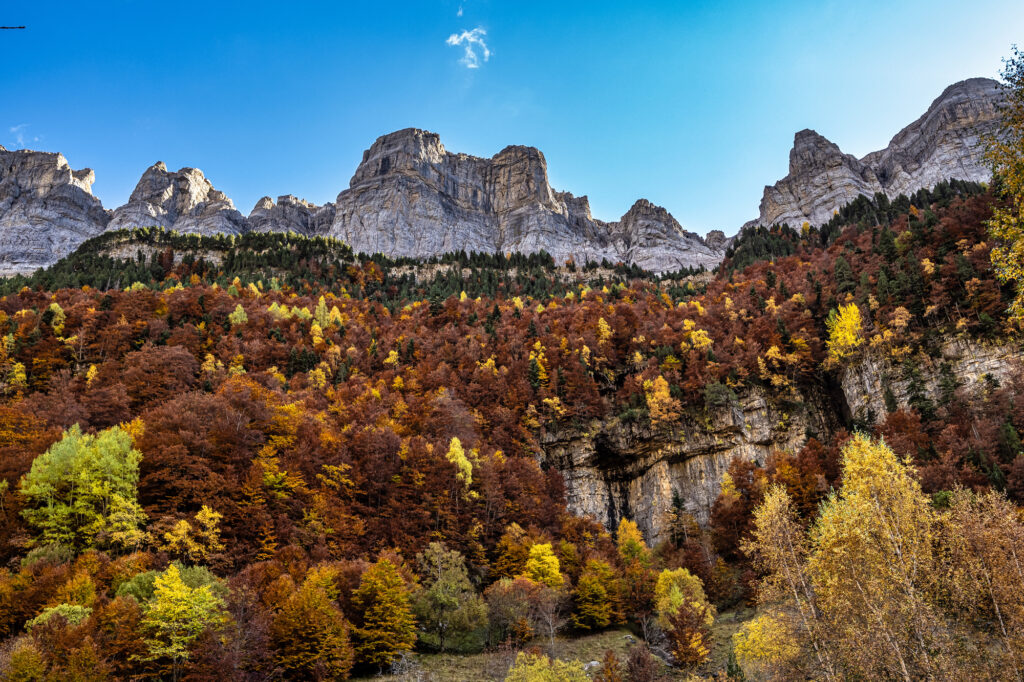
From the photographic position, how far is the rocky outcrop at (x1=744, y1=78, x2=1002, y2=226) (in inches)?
5856

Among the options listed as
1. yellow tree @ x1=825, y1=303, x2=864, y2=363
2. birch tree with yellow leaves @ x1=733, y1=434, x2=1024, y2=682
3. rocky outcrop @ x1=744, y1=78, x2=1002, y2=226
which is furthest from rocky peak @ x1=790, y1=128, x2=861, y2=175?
birch tree with yellow leaves @ x1=733, y1=434, x2=1024, y2=682

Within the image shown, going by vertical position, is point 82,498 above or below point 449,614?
above

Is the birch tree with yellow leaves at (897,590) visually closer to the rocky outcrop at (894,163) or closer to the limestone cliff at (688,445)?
the limestone cliff at (688,445)

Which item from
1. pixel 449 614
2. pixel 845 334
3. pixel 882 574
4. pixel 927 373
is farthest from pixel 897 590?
pixel 845 334

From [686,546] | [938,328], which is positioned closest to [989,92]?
[938,328]

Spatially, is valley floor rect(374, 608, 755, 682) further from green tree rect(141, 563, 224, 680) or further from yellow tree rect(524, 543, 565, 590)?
green tree rect(141, 563, 224, 680)

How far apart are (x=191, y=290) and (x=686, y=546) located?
82.7 m

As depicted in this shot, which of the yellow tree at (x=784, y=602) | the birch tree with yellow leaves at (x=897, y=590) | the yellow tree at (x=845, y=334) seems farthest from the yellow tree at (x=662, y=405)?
the birch tree with yellow leaves at (x=897, y=590)

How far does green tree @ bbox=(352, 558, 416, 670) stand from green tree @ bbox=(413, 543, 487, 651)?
6.99 feet

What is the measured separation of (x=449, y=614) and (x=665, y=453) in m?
40.0

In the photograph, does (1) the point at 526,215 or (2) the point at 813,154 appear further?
(1) the point at 526,215

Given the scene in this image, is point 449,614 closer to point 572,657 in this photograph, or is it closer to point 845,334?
point 572,657

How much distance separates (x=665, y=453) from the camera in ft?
233

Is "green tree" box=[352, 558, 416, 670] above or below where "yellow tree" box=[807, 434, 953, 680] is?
below
